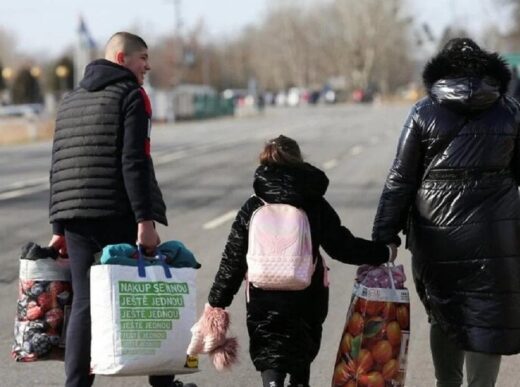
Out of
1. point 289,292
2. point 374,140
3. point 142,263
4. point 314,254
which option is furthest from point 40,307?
point 374,140

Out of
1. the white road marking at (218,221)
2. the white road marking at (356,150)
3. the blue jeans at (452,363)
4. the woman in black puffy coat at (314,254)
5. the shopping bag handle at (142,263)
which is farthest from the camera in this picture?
the white road marking at (356,150)

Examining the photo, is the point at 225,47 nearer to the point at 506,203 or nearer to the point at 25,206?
the point at 25,206

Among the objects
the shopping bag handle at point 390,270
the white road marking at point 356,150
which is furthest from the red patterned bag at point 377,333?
the white road marking at point 356,150

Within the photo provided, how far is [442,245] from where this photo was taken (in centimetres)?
518

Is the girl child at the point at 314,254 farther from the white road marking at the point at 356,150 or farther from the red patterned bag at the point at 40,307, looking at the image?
the white road marking at the point at 356,150

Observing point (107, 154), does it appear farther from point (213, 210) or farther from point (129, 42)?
point (213, 210)

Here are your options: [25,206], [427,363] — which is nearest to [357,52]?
[25,206]

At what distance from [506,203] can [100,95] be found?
1.88 m

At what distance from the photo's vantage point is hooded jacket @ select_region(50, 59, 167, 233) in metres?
5.58

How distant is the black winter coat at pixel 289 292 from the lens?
17.4 ft

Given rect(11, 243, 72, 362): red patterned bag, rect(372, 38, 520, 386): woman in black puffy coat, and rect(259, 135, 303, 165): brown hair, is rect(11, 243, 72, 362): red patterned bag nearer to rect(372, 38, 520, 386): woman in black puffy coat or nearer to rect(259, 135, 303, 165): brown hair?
rect(259, 135, 303, 165): brown hair

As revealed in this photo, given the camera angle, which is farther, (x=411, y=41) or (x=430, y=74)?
(x=411, y=41)

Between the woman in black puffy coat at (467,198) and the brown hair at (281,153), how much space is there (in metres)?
0.41

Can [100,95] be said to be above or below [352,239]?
above
